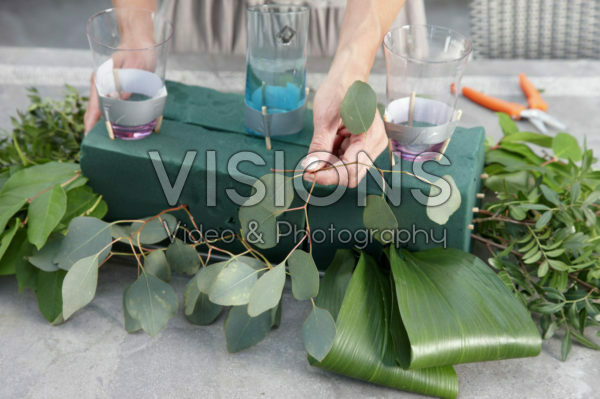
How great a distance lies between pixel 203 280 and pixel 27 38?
161 cm

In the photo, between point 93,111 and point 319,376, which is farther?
point 93,111

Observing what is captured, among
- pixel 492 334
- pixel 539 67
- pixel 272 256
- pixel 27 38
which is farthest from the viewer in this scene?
pixel 27 38

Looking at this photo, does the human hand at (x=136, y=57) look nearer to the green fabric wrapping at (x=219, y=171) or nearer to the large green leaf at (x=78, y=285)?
the green fabric wrapping at (x=219, y=171)

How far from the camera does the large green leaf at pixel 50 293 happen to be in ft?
2.24

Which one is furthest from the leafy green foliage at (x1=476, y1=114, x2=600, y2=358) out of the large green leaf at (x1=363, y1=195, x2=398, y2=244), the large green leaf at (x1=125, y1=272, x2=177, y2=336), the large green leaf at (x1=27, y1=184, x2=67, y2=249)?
the large green leaf at (x1=27, y1=184, x2=67, y2=249)

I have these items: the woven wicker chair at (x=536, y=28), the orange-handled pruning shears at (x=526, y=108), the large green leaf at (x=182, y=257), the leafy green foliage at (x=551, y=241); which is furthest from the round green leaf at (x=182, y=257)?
the woven wicker chair at (x=536, y=28)

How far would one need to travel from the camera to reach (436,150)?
0.69 m

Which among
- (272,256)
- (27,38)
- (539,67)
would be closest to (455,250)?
(272,256)

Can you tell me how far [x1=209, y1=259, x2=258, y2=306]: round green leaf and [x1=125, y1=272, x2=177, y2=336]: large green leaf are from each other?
0.06m

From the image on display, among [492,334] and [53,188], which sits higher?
[53,188]

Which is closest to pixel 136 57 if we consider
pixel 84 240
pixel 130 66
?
pixel 130 66

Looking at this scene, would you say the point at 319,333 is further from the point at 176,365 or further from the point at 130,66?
the point at 130,66

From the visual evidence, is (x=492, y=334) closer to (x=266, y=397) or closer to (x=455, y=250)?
(x=455, y=250)

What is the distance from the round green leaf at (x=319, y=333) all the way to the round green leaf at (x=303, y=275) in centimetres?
2
